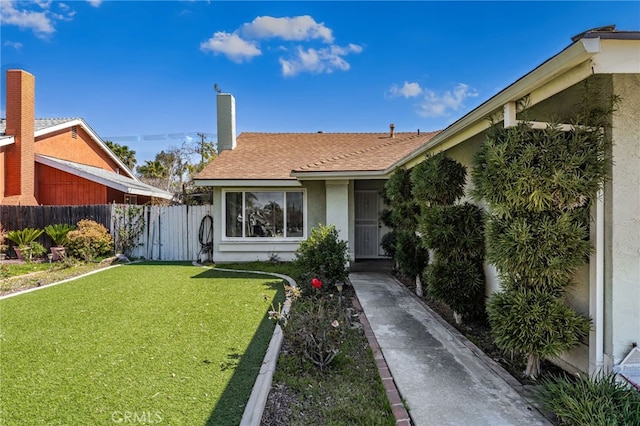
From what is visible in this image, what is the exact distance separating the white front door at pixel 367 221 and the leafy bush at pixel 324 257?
5.47 meters

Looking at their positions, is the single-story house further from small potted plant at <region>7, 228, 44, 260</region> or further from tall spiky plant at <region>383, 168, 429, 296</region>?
small potted plant at <region>7, 228, 44, 260</region>

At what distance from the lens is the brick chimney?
624 inches

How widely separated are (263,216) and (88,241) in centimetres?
646

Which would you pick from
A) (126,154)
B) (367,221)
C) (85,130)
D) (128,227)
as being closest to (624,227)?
(367,221)

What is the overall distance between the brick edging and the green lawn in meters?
1.59

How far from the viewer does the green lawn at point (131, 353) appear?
3521 millimetres

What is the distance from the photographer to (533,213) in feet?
12.8

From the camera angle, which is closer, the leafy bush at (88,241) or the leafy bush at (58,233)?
the leafy bush at (88,241)

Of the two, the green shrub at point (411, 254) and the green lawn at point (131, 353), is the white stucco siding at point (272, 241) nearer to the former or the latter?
the green lawn at point (131, 353)

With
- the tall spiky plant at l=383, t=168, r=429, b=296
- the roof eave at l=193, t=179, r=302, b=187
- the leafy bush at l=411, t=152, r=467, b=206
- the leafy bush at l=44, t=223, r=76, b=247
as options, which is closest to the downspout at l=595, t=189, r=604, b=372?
the leafy bush at l=411, t=152, r=467, b=206

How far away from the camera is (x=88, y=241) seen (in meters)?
12.5

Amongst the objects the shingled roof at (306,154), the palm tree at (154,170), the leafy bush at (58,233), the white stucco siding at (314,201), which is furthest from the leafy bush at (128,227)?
the palm tree at (154,170)

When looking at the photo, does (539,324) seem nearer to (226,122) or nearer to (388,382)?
(388,382)

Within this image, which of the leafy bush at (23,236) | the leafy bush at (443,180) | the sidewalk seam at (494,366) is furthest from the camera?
the leafy bush at (23,236)
